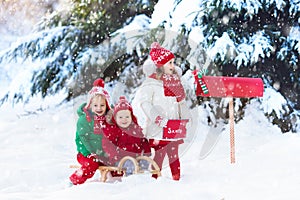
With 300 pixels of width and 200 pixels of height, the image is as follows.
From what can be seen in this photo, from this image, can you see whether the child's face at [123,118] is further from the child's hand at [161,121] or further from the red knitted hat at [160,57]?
the red knitted hat at [160,57]

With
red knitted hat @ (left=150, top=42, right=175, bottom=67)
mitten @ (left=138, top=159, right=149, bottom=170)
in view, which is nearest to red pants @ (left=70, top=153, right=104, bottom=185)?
mitten @ (left=138, top=159, right=149, bottom=170)

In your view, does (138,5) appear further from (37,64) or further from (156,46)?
(156,46)

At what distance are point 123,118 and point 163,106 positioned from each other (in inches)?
14.2

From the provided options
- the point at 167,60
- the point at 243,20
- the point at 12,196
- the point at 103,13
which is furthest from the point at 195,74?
the point at 103,13

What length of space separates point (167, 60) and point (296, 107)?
3201 mm

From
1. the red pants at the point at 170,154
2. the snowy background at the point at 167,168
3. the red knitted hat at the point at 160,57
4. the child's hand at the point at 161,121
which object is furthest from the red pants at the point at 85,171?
the red knitted hat at the point at 160,57

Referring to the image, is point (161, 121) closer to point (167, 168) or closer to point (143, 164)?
point (143, 164)

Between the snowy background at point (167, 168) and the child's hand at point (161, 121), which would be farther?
the child's hand at point (161, 121)

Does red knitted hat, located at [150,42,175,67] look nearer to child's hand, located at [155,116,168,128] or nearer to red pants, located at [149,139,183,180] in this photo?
child's hand, located at [155,116,168,128]

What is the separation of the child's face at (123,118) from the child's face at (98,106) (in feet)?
0.61

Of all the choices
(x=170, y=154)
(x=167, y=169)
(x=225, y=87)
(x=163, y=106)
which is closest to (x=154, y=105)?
(x=163, y=106)

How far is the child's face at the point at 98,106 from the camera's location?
381cm

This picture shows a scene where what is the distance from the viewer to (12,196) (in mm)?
3266

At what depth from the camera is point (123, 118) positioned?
369cm
